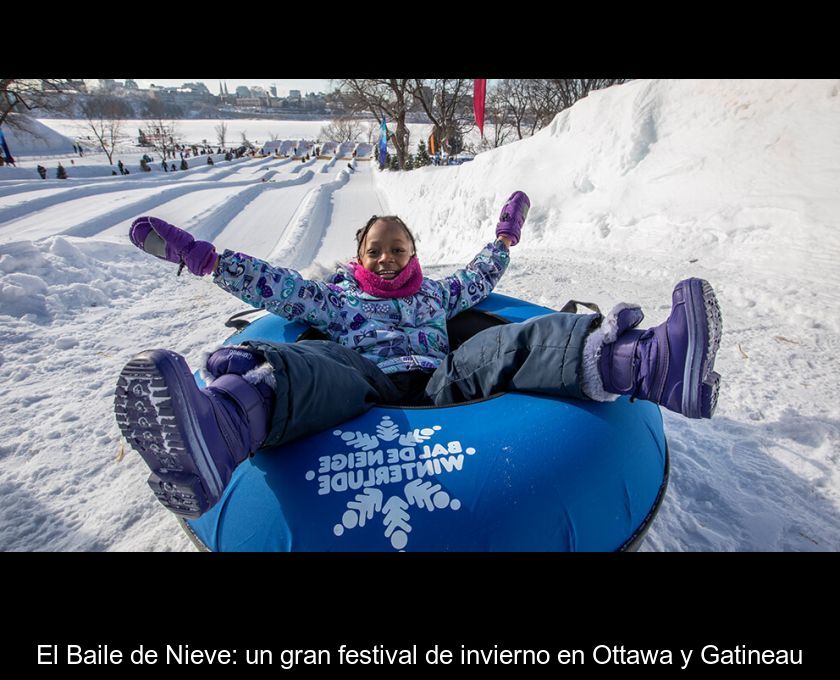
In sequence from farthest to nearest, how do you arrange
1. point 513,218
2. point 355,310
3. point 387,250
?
point 513,218 → point 387,250 → point 355,310

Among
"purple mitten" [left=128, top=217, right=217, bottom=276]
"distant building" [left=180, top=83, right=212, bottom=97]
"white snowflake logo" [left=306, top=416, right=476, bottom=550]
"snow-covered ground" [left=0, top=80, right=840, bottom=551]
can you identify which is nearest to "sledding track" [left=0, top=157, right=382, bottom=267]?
"snow-covered ground" [left=0, top=80, right=840, bottom=551]

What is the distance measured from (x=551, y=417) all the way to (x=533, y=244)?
4322mm

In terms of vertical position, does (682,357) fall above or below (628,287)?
above

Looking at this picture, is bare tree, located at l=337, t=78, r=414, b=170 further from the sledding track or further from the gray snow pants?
the gray snow pants

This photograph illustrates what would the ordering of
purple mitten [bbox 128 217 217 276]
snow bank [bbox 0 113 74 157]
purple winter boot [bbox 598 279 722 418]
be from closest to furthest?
purple winter boot [bbox 598 279 722 418] → purple mitten [bbox 128 217 217 276] → snow bank [bbox 0 113 74 157]

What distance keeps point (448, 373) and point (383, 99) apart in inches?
855

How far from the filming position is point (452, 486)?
3.68 ft

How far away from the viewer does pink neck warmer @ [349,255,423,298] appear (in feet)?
6.93

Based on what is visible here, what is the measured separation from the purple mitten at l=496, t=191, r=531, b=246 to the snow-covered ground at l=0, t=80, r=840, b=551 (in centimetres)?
86

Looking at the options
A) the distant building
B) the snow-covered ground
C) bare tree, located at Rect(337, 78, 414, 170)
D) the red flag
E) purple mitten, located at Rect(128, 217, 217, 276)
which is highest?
the distant building

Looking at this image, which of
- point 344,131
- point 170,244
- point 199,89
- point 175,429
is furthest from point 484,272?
point 199,89

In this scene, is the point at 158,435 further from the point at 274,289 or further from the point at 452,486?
the point at 274,289

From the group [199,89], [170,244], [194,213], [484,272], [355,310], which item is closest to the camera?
[170,244]

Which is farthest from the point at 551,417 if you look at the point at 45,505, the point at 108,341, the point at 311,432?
the point at 108,341
